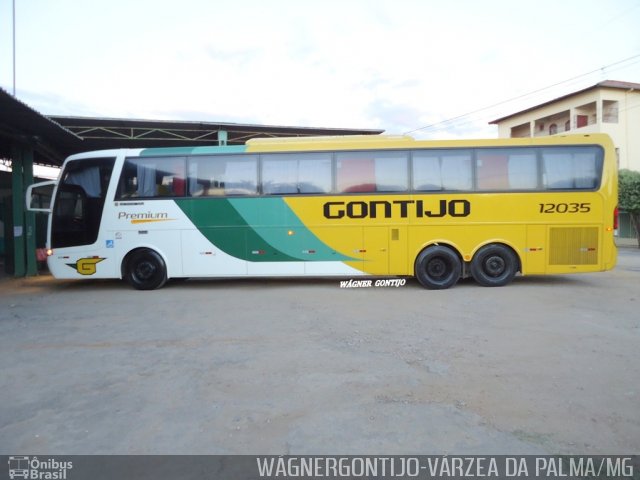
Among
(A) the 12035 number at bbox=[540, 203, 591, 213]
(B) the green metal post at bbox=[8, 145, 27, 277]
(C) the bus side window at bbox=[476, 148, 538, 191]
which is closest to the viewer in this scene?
(A) the 12035 number at bbox=[540, 203, 591, 213]

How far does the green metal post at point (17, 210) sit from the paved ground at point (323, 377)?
5.44 metres

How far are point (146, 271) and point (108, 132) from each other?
9.47 m

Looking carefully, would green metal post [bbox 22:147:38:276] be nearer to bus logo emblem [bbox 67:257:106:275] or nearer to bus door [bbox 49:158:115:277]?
bus door [bbox 49:158:115:277]

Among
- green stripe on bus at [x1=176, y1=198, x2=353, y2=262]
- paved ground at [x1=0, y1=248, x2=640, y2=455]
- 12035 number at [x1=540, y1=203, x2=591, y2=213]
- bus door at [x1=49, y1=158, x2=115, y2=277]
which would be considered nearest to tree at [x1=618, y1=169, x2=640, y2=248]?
12035 number at [x1=540, y1=203, x2=591, y2=213]

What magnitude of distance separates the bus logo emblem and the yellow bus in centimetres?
3

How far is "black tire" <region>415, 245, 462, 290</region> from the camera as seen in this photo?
9.27m

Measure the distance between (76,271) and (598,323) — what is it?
32.9 feet

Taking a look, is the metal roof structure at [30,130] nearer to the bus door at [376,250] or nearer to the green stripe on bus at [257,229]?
the green stripe on bus at [257,229]

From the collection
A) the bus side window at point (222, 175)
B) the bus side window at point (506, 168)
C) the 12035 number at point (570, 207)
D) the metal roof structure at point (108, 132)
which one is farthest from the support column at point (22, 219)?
the 12035 number at point (570, 207)

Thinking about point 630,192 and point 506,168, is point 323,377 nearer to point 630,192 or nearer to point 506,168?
point 506,168

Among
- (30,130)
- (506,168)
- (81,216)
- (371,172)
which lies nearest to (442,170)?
(506,168)

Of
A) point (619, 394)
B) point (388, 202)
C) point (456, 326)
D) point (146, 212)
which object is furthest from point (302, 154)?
point (619, 394)

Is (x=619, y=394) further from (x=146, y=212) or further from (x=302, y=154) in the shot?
(x=146, y=212)

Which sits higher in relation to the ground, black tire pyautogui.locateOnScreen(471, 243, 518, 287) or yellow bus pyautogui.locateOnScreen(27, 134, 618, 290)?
A: yellow bus pyautogui.locateOnScreen(27, 134, 618, 290)
